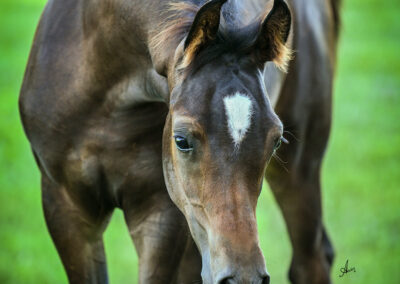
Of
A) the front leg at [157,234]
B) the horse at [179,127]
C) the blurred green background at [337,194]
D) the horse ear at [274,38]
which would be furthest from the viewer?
the blurred green background at [337,194]

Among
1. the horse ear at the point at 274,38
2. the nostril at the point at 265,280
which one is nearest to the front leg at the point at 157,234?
the horse ear at the point at 274,38

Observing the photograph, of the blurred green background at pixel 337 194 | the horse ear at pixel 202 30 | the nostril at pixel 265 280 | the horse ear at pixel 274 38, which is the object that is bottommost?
the blurred green background at pixel 337 194

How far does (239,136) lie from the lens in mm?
2912

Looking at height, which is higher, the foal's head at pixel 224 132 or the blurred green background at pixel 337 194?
the foal's head at pixel 224 132

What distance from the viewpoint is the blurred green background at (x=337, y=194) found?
20.7 feet

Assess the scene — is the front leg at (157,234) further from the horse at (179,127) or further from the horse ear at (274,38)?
the horse ear at (274,38)

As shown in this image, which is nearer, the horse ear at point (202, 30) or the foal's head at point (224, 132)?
the foal's head at point (224, 132)

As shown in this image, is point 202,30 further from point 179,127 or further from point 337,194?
point 337,194

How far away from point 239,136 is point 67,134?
46.1 inches

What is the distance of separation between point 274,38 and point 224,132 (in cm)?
50

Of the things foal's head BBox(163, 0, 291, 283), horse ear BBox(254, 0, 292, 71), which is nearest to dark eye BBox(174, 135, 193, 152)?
foal's head BBox(163, 0, 291, 283)

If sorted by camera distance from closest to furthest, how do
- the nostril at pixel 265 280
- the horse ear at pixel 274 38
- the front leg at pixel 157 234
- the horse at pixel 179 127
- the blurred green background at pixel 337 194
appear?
the nostril at pixel 265 280
the horse at pixel 179 127
the horse ear at pixel 274 38
the front leg at pixel 157 234
the blurred green background at pixel 337 194

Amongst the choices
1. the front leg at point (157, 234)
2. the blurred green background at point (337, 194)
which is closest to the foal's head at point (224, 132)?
the blurred green background at point (337, 194)

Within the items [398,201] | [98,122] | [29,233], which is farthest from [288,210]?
[398,201]
